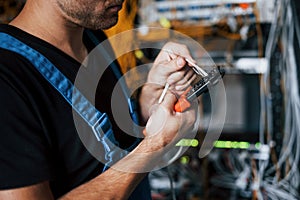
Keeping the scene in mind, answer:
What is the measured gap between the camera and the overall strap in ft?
2.89

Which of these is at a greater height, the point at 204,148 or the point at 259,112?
the point at 204,148

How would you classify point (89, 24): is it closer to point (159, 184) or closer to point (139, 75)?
point (139, 75)

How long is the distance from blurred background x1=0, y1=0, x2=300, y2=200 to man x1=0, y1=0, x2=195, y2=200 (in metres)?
0.78

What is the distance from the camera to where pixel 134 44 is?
206cm

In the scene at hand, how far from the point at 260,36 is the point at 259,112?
0.29 meters

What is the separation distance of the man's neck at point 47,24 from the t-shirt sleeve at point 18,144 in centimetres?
18

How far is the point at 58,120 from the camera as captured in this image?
2.87ft

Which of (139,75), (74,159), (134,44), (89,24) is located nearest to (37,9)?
(89,24)

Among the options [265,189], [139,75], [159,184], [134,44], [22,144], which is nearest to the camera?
[22,144]

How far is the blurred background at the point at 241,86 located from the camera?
1832 mm

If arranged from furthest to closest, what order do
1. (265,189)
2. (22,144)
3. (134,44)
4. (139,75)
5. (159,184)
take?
(159,184) < (134,44) < (265,189) < (139,75) < (22,144)

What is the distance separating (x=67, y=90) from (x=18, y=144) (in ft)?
0.47

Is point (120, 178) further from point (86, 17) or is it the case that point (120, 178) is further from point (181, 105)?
point (86, 17)

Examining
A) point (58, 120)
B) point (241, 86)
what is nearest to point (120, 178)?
point (58, 120)
